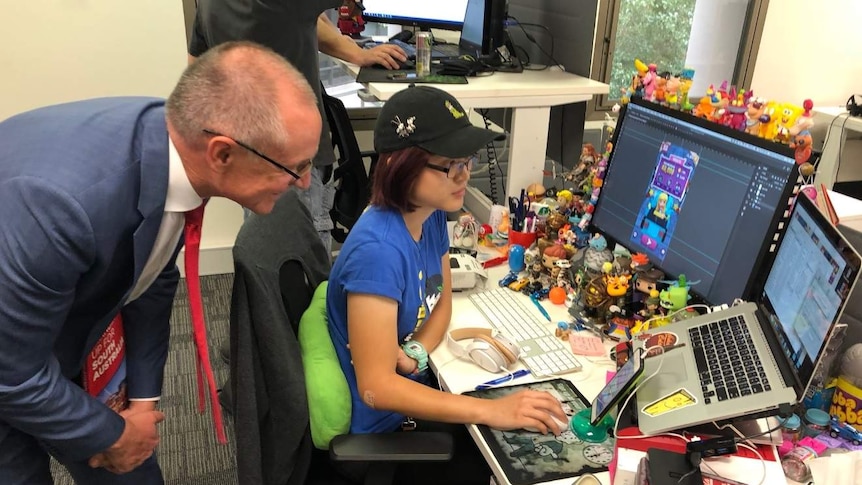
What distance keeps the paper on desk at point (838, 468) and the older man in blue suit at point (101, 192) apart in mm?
999

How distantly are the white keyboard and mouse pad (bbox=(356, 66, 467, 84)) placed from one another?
857mm

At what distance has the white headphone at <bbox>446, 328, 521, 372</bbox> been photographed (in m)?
1.31

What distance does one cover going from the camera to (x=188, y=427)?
2223 millimetres

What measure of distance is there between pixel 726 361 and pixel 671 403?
0.43 ft

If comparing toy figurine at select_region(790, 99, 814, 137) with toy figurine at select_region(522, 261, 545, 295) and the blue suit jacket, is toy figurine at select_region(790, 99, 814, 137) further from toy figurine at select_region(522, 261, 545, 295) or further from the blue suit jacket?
the blue suit jacket

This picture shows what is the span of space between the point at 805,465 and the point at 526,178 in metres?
1.33

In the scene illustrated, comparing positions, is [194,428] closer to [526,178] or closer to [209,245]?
[209,245]

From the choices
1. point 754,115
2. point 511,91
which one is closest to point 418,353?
point 754,115

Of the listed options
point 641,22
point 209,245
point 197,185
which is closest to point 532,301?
point 197,185

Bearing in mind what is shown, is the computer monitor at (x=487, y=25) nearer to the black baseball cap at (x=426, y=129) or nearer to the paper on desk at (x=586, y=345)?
the black baseball cap at (x=426, y=129)

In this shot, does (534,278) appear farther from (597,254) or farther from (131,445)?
(131,445)

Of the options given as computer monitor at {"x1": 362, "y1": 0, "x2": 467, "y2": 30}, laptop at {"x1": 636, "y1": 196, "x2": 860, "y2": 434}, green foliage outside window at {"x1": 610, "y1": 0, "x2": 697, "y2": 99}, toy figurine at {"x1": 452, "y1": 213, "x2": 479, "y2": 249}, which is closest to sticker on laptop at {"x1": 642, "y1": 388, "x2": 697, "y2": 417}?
laptop at {"x1": 636, "y1": 196, "x2": 860, "y2": 434}

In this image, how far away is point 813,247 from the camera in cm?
102

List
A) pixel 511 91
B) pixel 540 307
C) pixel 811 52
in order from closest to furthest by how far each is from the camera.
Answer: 1. pixel 540 307
2. pixel 511 91
3. pixel 811 52
